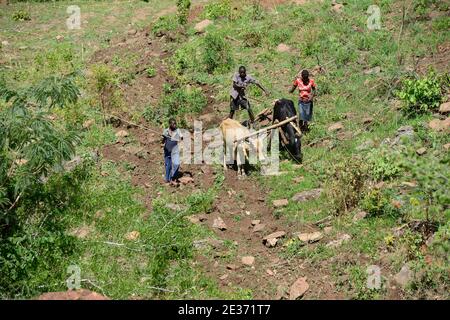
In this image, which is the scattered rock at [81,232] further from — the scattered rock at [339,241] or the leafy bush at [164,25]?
the leafy bush at [164,25]

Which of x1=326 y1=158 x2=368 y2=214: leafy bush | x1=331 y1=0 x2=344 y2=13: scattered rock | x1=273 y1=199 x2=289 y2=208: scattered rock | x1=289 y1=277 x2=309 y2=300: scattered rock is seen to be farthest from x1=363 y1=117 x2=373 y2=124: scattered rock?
x1=331 y1=0 x2=344 y2=13: scattered rock

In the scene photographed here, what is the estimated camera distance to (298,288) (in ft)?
29.3

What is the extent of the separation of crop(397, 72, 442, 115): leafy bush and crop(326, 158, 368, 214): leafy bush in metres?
2.33

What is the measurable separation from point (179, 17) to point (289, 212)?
10455 mm

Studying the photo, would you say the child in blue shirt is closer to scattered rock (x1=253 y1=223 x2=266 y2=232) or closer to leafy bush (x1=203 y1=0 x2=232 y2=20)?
scattered rock (x1=253 y1=223 x2=266 y2=232)

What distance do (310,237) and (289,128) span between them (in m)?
3.12

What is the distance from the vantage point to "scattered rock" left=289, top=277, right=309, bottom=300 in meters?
8.83

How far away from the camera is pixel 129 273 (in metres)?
9.46

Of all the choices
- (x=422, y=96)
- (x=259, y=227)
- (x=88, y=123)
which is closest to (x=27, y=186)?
(x=259, y=227)

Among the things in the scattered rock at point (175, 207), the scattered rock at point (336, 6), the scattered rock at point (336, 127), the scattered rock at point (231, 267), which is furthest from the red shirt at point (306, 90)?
the scattered rock at point (336, 6)

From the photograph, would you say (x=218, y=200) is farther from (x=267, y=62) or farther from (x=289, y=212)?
(x=267, y=62)

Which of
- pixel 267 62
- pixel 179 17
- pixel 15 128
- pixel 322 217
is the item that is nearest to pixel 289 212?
pixel 322 217

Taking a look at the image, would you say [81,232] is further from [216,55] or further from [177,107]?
[216,55]

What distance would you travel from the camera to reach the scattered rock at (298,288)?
8.83m
